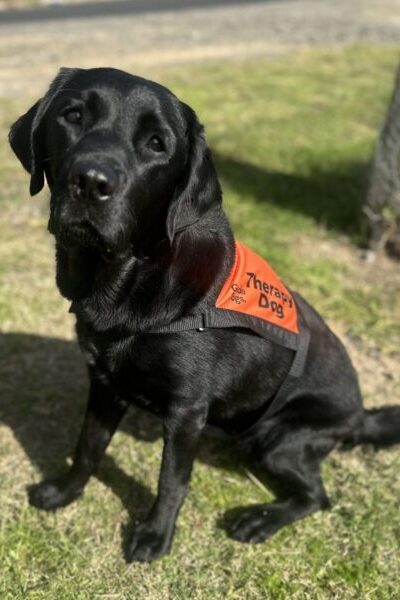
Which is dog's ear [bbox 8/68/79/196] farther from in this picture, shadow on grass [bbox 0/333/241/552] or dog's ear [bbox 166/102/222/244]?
shadow on grass [bbox 0/333/241/552]

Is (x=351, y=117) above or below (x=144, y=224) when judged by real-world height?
below

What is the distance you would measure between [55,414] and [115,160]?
6.12 ft

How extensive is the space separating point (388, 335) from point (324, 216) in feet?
5.94

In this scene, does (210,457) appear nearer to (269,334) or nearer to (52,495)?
(52,495)

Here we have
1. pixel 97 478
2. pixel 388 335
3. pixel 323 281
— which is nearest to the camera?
pixel 97 478

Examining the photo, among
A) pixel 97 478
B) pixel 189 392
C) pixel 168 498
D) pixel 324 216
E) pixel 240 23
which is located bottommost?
pixel 240 23

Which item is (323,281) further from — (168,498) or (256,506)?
(168,498)

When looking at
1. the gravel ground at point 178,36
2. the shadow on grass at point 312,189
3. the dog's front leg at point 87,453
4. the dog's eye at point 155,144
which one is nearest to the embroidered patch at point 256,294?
Answer: the dog's eye at point 155,144

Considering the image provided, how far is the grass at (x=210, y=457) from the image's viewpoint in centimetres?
269

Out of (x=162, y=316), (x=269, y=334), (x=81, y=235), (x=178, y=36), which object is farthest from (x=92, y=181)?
(x=178, y=36)

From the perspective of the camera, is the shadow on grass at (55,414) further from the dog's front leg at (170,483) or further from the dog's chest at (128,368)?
the dog's chest at (128,368)

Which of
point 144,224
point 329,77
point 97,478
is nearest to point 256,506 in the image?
point 97,478

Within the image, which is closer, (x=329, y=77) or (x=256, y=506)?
(x=256, y=506)

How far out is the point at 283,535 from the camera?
2.93 meters
